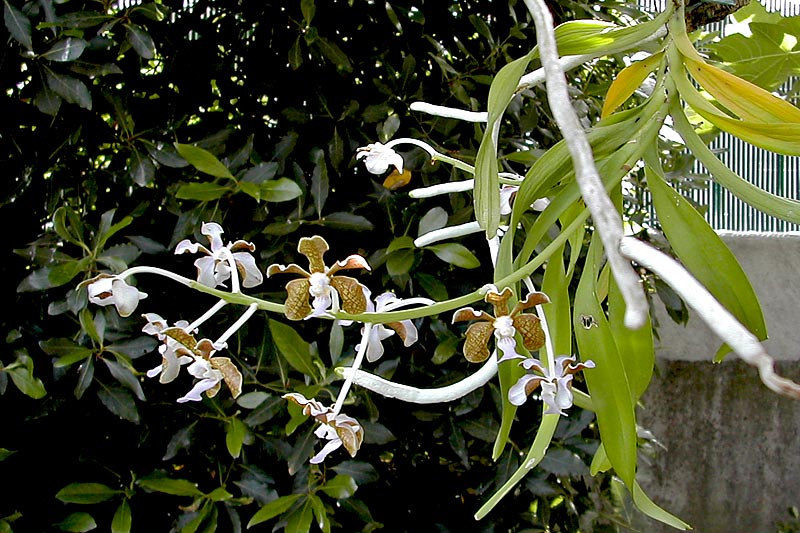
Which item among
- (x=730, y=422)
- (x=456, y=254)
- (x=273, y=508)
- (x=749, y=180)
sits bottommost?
(x=730, y=422)

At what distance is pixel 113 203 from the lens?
104cm

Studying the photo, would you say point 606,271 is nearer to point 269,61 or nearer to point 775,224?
point 269,61

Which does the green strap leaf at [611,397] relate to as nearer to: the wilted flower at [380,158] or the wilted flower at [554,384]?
the wilted flower at [554,384]

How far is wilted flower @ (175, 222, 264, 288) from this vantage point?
0.42m

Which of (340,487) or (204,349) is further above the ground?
(204,349)

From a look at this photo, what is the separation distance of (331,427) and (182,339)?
85mm

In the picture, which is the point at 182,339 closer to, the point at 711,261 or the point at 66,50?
the point at 711,261

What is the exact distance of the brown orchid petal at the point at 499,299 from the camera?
333 mm

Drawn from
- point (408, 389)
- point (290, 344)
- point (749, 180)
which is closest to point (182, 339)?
point (408, 389)

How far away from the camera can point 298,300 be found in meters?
0.36

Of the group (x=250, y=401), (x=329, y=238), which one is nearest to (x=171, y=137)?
(x=329, y=238)

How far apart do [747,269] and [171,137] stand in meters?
1.68

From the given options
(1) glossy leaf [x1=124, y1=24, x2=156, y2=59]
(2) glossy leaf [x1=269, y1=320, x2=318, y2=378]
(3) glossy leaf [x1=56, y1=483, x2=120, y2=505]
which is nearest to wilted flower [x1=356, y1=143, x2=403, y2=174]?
(2) glossy leaf [x1=269, y1=320, x2=318, y2=378]

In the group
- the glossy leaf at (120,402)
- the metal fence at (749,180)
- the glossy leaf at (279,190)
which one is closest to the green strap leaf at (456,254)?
the glossy leaf at (279,190)
